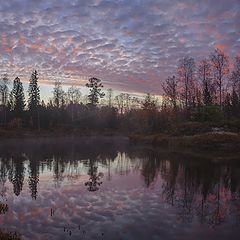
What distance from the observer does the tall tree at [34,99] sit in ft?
313

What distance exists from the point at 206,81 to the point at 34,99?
2023 inches

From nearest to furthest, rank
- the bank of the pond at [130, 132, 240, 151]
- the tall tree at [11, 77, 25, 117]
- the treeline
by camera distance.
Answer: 1. the bank of the pond at [130, 132, 240, 151]
2. the treeline
3. the tall tree at [11, 77, 25, 117]

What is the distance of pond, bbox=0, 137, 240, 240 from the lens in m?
12.5

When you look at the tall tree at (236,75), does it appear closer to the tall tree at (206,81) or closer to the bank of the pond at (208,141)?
the tall tree at (206,81)

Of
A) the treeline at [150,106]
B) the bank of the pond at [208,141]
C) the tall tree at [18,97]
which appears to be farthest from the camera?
the tall tree at [18,97]

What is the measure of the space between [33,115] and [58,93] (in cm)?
2887

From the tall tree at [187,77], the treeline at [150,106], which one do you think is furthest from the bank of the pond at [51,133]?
the tall tree at [187,77]

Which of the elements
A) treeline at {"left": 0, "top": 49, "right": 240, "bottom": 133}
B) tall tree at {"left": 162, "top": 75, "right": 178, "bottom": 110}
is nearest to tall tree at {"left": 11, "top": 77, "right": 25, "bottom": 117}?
treeline at {"left": 0, "top": 49, "right": 240, "bottom": 133}

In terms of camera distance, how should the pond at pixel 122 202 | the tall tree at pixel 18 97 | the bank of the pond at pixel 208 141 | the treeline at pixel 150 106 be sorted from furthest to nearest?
the tall tree at pixel 18 97
the treeline at pixel 150 106
the bank of the pond at pixel 208 141
the pond at pixel 122 202

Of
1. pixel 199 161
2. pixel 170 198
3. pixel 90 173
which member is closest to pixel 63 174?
pixel 90 173

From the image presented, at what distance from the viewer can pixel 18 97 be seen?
96.8 meters

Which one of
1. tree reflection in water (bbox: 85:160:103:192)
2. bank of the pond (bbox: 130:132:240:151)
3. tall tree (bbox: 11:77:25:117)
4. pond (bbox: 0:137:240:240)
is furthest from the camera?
tall tree (bbox: 11:77:25:117)

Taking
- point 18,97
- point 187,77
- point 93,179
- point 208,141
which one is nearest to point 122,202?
point 93,179

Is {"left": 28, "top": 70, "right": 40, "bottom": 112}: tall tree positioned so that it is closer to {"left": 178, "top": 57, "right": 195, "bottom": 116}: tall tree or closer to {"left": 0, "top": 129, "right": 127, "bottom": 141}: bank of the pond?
{"left": 0, "top": 129, "right": 127, "bottom": 141}: bank of the pond
